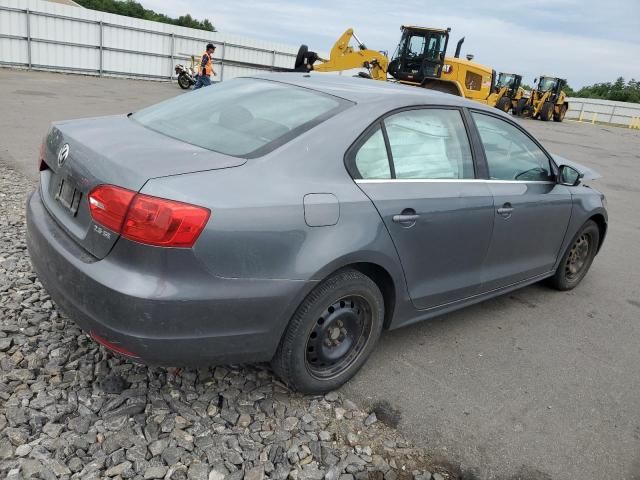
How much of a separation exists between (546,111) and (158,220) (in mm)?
31390

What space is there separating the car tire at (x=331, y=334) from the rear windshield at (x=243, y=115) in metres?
0.77

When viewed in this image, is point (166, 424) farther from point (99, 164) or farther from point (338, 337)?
point (99, 164)

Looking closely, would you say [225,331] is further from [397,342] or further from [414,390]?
[397,342]

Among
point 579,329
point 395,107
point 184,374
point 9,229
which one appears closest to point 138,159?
point 184,374

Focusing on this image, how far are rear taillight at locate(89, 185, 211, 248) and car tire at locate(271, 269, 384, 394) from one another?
69 cm

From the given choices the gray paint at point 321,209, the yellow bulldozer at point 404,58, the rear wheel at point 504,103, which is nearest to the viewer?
the gray paint at point 321,209

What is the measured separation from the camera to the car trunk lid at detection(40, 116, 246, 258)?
2.31m

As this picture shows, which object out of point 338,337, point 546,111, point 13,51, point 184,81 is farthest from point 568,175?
point 546,111

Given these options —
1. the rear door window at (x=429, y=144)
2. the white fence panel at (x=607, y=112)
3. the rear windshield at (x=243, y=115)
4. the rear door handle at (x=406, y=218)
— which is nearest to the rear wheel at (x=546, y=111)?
the white fence panel at (x=607, y=112)

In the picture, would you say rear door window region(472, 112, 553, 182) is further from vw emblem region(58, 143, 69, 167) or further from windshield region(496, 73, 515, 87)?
windshield region(496, 73, 515, 87)

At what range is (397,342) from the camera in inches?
142

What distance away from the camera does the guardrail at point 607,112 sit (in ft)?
152

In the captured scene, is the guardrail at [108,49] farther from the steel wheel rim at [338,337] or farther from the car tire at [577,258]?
the steel wheel rim at [338,337]

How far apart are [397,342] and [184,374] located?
1.43 meters
